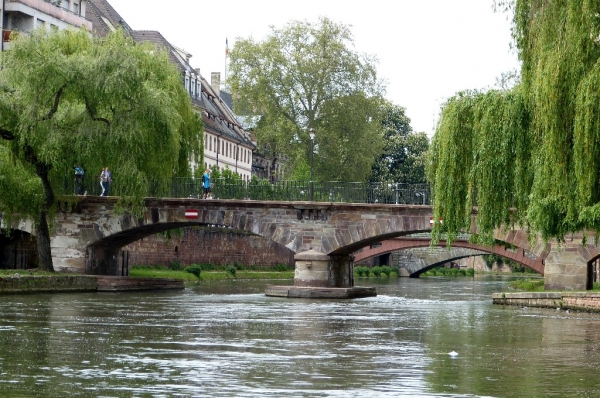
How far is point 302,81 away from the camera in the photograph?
3059 inches

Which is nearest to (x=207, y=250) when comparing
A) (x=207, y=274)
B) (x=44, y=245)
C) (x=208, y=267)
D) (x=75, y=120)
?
(x=208, y=267)

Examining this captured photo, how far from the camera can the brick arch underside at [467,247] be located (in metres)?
65.5

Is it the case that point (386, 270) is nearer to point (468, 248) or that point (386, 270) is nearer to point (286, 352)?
point (468, 248)

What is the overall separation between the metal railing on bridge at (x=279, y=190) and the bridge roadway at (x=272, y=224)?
0.53 meters

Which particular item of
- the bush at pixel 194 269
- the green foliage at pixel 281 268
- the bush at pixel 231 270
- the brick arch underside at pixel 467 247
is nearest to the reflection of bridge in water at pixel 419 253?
the brick arch underside at pixel 467 247

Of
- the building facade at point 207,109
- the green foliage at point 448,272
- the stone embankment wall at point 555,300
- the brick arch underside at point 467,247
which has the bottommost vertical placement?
the stone embankment wall at point 555,300

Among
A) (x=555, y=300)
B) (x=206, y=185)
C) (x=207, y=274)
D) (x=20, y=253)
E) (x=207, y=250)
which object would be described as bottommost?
(x=555, y=300)

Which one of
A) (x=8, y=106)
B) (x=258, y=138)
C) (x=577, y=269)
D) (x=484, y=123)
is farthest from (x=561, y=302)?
(x=258, y=138)

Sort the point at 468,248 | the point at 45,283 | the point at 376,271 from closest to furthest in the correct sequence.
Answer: the point at 45,283
the point at 468,248
the point at 376,271

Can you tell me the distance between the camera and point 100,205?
50750 millimetres

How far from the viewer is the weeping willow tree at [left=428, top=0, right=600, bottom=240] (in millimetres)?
27125

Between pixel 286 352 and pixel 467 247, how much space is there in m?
44.4

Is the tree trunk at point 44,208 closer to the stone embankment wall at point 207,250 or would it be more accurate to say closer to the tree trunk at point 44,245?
the tree trunk at point 44,245

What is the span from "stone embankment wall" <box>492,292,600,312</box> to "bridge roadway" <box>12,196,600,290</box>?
351 centimetres
